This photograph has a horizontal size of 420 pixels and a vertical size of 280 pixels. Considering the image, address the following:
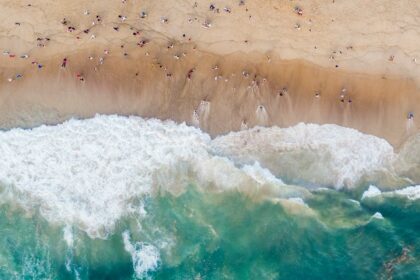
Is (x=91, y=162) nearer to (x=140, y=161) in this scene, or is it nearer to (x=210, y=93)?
(x=140, y=161)

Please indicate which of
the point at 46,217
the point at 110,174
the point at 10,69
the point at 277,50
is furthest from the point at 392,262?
the point at 10,69

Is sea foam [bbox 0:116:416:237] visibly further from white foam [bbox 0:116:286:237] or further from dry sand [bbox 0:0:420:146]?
dry sand [bbox 0:0:420:146]

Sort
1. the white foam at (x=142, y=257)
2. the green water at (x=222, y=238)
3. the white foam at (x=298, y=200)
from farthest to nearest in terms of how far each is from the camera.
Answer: the white foam at (x=142, y=257) → the white foam at (x=298, y=200) → the green water at (x=222, y=238)

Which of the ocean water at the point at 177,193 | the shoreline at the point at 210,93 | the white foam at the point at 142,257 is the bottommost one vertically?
the white foam at the point at 142,257

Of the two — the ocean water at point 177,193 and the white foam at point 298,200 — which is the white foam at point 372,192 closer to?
the ocean water at point 177,193

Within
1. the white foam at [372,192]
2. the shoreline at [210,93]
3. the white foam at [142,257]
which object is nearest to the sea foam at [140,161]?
the shoreline at [210,93]

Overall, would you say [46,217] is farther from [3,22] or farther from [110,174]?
[3,22]

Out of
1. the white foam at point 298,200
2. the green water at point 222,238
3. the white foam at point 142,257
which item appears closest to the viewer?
the green water at point 222,238
